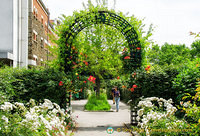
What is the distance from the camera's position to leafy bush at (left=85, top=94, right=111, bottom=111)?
14461mm

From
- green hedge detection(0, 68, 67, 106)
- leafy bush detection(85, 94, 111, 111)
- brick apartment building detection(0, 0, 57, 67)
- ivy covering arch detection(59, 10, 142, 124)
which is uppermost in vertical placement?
brick apartment building detection(0, 0, 57, 67)

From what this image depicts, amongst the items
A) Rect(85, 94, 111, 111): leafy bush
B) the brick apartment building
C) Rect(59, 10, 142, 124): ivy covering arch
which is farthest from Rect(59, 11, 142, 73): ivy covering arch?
the brick apartment building

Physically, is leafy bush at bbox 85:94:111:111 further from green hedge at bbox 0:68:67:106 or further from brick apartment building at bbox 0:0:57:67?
green hedge at bbox 0:68:67:106

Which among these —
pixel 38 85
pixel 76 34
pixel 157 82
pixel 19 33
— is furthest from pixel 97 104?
pixel 19 33

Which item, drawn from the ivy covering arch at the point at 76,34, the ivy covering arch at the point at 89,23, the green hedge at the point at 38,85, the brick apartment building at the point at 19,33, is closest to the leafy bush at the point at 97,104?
the brick apartment building at the point at 19,33

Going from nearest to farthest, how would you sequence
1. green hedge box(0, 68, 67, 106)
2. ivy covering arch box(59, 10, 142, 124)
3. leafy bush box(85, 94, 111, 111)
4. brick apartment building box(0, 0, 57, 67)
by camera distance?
green hedge box(0, 68, 67, 106) < ivy covering arch box(59, 10, 142, 124) < leafy bush box(85, 94, 111, 111) < brick apartment building box(0, 0, 57, 67)

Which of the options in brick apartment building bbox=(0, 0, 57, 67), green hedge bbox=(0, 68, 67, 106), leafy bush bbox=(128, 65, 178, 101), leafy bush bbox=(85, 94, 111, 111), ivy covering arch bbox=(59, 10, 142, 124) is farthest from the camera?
brick apartment building bbox=(0, 0, 57, 67)

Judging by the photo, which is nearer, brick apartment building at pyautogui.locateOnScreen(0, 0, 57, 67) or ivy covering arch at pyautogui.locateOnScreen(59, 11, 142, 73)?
ivy covering arch at pyautogui.locateOnScreen(59, 11, 142, 73)

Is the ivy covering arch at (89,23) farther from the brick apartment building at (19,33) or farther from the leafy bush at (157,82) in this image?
the brick apartment building at (19,33)

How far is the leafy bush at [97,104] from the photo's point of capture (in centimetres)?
1446

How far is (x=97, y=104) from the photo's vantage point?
14.8 metres

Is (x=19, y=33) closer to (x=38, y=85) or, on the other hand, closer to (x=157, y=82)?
(x=38, y=85)

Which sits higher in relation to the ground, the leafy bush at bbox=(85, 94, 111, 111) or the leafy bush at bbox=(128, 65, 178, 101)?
the leafy bush at bbox=(128, 65, 178, 101)

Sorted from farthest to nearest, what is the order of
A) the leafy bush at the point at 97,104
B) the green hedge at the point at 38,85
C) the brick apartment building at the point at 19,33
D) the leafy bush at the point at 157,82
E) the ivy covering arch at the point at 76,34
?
1. the brick apartment building at the point at 19,33
2. the leafy bush at the point at 97,104
3. the ivy covering arch at the point at 76,34
4. the leafy bush at the point at 157,82
5. the green hedge at the point at 38,85
